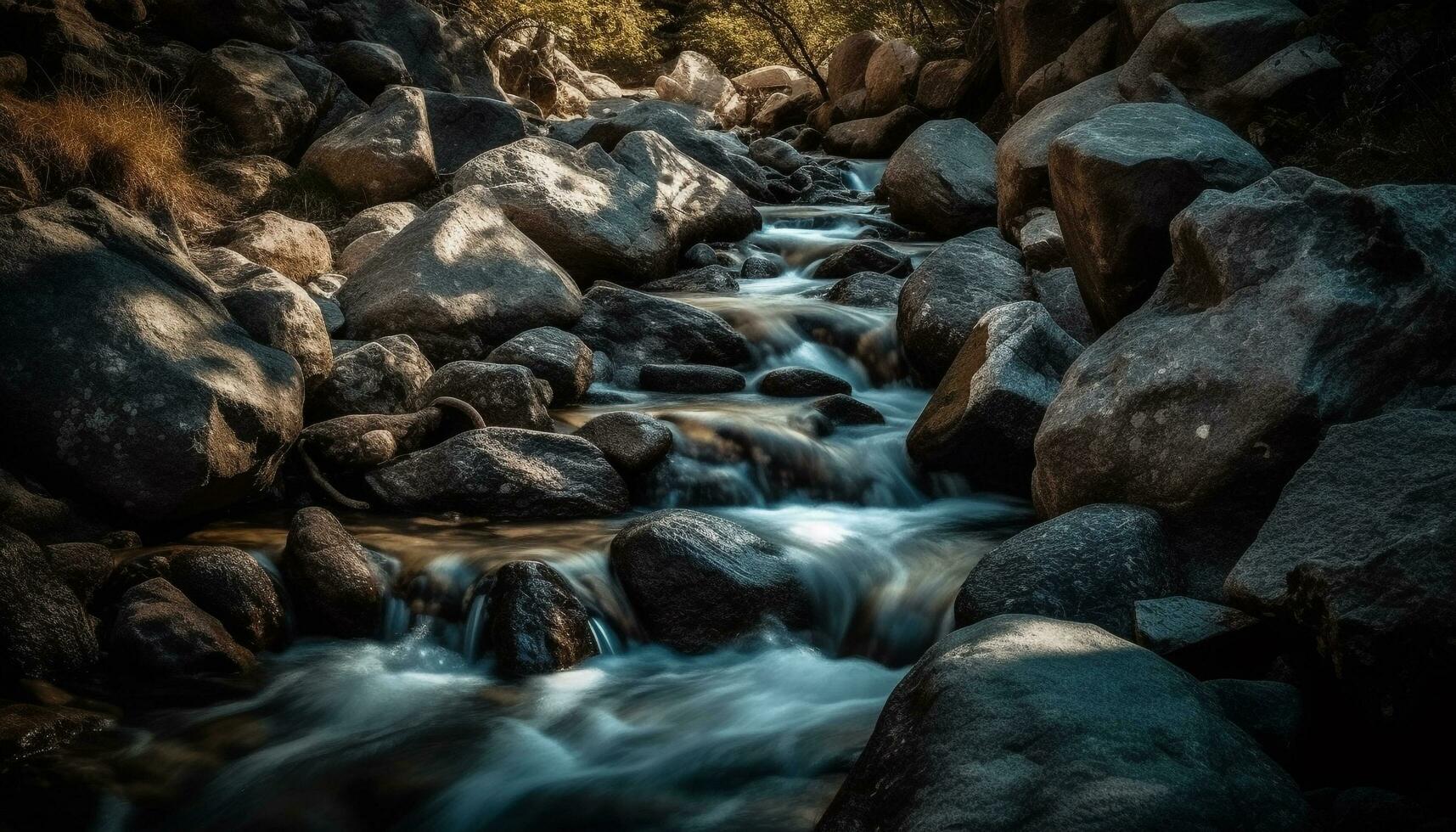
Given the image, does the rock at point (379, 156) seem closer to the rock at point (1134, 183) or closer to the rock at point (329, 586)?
the rock at point (329, 586)

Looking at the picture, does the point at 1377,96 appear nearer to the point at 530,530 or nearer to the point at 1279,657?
the point at 1279,657

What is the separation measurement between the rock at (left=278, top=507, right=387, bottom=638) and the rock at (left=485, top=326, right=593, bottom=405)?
2390 millimetres

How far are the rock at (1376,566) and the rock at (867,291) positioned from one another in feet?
19.7

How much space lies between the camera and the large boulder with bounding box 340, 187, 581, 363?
682cm

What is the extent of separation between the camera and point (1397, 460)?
2.88 meters

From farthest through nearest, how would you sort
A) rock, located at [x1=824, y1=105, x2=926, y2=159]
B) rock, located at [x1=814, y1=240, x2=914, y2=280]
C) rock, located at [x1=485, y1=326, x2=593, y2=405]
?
rock, located at [x1=824, y1=105, x2=926, y2=159]
rock, located at [x1=814, y1=240, x2=914, y2=280]
rock, located at [x1=485, y1=326, x2=593, y2=405]

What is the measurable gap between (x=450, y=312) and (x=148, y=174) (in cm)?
355

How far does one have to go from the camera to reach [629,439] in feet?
17.9

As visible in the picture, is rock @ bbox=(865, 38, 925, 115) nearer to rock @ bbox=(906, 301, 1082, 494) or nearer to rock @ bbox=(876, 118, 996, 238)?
rock @ bbox=(876, 118, 996, 238)

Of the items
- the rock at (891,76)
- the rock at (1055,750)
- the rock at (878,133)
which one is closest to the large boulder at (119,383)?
the rock at (1055,750)

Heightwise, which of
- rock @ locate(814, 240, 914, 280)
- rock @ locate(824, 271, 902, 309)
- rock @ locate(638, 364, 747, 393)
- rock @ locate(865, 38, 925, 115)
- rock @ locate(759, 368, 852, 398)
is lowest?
rock @ locate(759, 368, 852, 398)

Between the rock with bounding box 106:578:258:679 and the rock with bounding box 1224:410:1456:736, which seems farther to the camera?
the rock with bounding box 106:578:258:679

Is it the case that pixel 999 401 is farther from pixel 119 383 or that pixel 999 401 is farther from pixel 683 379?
pixel 119 383

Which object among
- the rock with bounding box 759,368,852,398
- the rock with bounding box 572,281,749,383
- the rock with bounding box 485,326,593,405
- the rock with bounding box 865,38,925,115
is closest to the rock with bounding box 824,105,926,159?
the rock with bounding box 865,38,925,115
